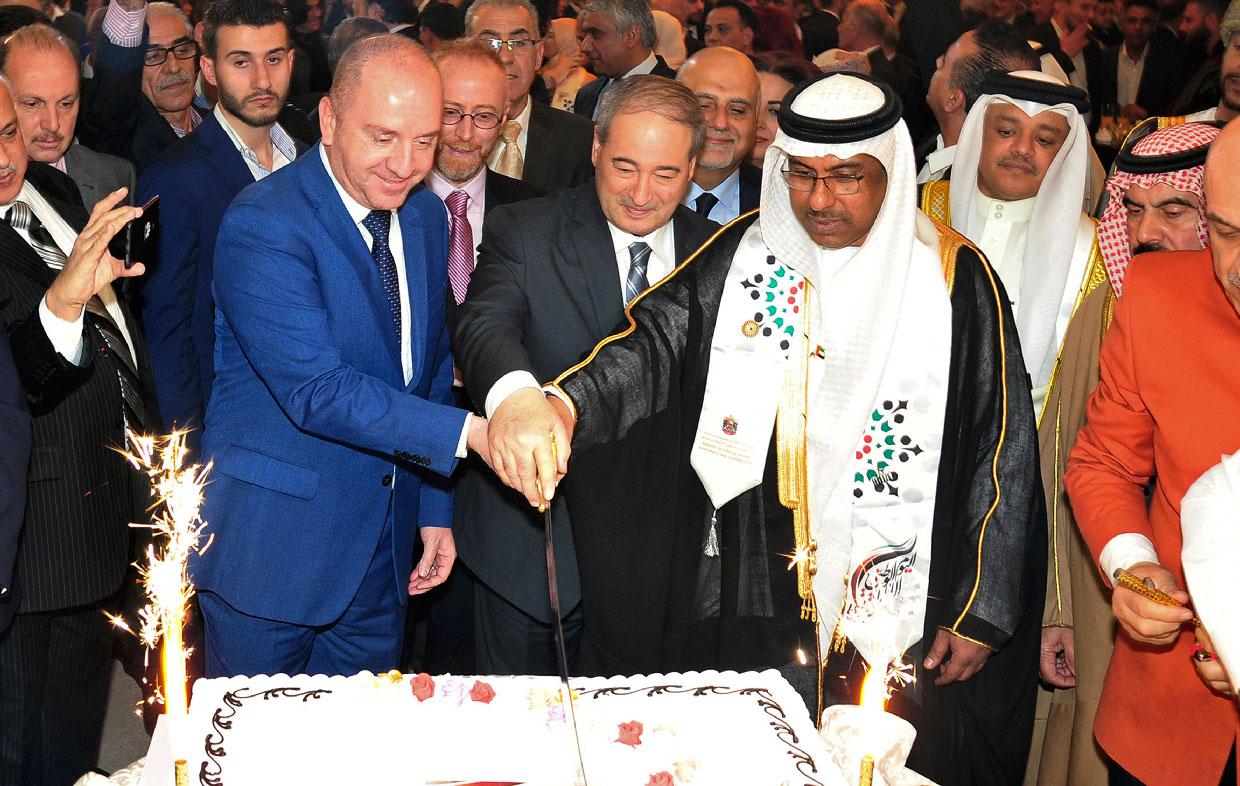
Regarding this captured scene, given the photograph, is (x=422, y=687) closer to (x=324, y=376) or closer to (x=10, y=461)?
(x=324, y=376)

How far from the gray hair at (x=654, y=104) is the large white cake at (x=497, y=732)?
156cm

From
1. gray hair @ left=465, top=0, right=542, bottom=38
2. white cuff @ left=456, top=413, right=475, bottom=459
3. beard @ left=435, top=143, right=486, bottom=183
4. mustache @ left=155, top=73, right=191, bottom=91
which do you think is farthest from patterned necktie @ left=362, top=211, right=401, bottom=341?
mustache @ left=155, top=73, right=191, bottom=91

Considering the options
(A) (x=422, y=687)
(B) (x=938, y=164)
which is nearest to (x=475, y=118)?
(B) (x=938, y=164)

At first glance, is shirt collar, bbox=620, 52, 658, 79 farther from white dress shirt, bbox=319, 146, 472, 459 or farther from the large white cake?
the large white cake

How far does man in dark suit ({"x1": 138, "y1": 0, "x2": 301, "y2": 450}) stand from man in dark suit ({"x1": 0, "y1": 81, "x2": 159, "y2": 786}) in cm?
59

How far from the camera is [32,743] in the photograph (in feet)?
10.0

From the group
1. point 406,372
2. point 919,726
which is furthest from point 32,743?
point 919,726

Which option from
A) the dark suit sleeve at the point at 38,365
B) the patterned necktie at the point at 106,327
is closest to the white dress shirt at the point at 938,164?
the patterned necktie at the point at 106,327

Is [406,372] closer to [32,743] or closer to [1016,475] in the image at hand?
[32,743]

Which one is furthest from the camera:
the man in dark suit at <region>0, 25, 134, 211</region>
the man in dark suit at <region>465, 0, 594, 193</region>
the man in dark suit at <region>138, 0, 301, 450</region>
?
the man in dark suit at <region>465, 0, 594, 193</region>

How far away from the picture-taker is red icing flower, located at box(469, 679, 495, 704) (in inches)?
91.2

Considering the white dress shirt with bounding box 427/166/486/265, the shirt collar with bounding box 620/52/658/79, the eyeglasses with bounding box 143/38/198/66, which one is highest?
the shirt collar with bounding box 620/52/658/79

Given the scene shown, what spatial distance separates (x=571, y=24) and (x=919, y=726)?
6863 mm

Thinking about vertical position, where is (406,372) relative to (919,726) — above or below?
above
